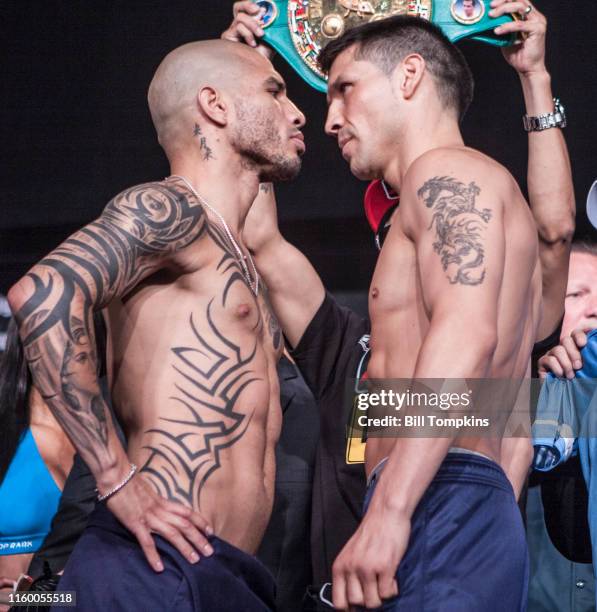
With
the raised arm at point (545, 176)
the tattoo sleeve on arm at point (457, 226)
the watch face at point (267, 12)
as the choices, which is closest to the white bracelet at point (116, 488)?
the tattoo sleeve on arm at point (457, 226)

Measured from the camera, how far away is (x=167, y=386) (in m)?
1.50

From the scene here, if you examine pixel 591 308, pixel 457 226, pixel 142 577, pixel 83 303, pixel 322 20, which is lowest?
pixel 142 577

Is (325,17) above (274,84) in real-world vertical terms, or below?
above

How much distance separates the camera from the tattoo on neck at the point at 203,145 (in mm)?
1754

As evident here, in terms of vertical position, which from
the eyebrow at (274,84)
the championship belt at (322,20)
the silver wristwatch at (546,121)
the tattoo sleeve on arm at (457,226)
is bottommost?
the tattoo sleeve on arm at (457,226)

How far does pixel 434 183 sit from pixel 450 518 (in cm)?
51

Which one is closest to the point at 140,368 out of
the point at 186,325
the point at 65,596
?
the point at 186,325

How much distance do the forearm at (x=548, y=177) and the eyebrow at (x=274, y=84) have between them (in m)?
0.55

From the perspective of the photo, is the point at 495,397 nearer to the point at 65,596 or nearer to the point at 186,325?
the point at 186,325

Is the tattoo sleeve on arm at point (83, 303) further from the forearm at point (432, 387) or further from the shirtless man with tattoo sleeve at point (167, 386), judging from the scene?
the forearm at point (432, 387)

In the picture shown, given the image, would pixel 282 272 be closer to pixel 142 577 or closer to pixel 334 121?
pixel 334 121

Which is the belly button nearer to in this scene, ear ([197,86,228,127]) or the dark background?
ear ([197,86,228,127])

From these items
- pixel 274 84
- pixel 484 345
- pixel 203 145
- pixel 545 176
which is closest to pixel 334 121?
pixel 274 84

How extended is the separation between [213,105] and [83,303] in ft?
1.77
